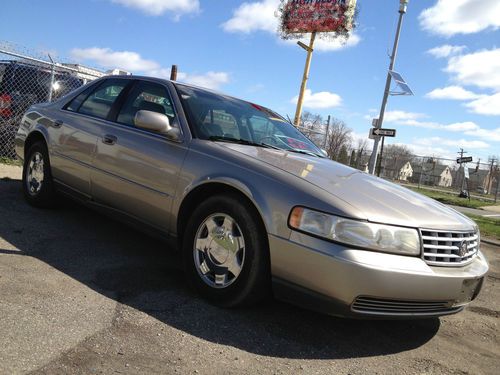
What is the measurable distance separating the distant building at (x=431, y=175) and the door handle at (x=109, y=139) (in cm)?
3186

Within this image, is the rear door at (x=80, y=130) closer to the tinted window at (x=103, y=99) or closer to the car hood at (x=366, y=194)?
the tinted window at (x=103, y=99)

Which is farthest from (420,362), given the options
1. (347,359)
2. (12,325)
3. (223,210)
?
(12,325)

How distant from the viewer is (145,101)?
4.17 m

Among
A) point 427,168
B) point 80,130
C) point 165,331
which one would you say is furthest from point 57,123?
point 427,168

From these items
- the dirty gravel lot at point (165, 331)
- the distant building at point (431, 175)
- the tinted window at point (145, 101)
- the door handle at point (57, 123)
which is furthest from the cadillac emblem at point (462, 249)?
the distant building at point (431, 175)

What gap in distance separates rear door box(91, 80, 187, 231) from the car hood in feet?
1.69

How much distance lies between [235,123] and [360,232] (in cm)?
177

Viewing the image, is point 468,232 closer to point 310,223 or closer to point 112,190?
point 310,223

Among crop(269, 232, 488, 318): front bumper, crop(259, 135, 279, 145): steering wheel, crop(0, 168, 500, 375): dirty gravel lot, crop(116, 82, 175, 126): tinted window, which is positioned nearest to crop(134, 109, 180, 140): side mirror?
crop(116, 82, 175, 126): tinted window

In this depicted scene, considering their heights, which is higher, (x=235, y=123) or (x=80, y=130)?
(x=235, y=123)

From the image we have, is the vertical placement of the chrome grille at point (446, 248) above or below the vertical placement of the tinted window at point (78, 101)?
below

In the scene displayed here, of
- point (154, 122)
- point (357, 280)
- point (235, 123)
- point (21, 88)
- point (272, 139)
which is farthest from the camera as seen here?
point (21, 88)

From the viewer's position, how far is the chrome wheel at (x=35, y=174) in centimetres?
507

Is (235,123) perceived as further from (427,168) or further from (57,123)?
(427,168)
